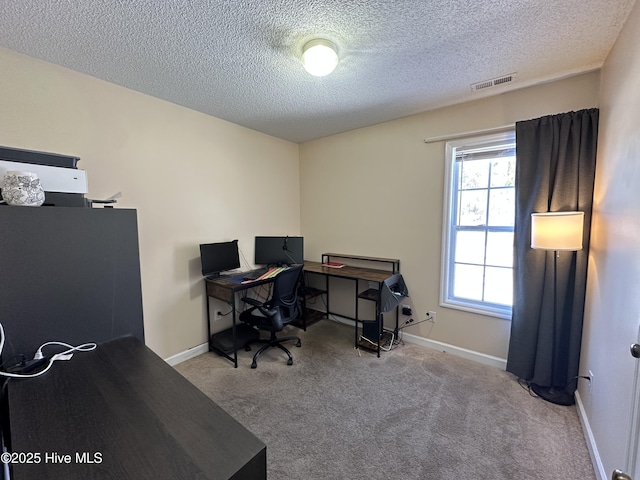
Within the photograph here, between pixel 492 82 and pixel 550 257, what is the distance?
1477 mm

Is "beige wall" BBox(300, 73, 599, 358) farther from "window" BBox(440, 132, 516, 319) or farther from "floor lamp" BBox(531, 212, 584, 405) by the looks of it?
"floor lamp" BBox(531, 212, 584, 405)

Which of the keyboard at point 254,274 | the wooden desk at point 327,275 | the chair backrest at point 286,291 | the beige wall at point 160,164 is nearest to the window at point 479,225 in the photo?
the wooden desk at point 327,275

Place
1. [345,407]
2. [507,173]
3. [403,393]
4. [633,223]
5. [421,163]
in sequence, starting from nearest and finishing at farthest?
[633,223] < [345,407] < [403,393] < [507,173] < [421,163]

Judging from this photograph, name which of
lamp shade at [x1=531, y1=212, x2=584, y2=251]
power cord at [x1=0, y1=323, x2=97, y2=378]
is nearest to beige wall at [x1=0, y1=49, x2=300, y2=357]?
power cord at [x1=0, y1=323, x2=97, y2=378]

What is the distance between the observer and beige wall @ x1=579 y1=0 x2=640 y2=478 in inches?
50.3

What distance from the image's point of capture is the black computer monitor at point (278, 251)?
3420mm

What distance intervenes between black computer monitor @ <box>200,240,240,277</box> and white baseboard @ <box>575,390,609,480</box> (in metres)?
3.08

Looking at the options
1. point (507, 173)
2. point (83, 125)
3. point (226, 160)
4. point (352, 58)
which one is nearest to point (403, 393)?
point (507, 173)

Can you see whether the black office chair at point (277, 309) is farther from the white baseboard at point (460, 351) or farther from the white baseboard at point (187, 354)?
the white baseboard at point (460, 351)

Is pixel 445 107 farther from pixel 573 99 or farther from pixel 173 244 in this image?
pixel 173 244

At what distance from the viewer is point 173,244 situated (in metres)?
2.65

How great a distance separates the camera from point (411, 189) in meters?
2.98

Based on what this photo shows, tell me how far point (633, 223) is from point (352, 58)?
1831 millimetres

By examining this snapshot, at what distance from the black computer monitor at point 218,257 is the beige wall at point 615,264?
2987mm
